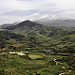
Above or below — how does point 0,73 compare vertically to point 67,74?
above

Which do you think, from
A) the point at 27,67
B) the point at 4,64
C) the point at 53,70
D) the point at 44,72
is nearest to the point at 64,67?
the point at 53,70

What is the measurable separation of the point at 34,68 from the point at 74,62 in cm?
5122

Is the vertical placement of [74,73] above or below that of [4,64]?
below

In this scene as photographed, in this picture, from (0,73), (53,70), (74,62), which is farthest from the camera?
(74,62)

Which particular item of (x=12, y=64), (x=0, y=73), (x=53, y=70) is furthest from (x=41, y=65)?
(x=0, y=73)

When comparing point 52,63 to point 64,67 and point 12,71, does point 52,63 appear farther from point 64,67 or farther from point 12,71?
point 12,71

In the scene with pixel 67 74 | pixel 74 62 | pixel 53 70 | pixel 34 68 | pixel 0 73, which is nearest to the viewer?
pixel 0 73

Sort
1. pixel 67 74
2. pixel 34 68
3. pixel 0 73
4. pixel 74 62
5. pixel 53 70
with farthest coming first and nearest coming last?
pixel 74 62 < pixel 34 68 < pixel 53 70 < pixel 67 74 < pixel 0 73

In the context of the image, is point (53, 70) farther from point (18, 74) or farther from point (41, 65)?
point (18, 74)

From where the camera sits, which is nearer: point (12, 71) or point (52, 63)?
point (12, 71)

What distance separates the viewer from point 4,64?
467 ft

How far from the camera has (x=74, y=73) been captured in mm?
134500

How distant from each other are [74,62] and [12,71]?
80.5 meters

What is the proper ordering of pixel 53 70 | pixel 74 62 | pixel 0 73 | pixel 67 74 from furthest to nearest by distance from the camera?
pixel 74 62 → pixel 53 70 → pixel 67 74 → pixel 0 73
